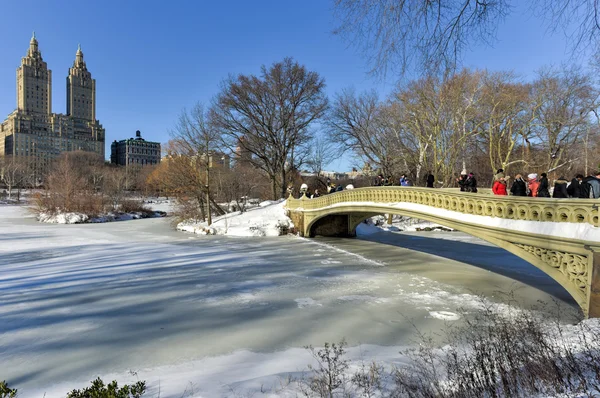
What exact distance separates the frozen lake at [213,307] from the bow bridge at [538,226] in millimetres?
1595

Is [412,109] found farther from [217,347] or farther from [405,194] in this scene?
[217,347]

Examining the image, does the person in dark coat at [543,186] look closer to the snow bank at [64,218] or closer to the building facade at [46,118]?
the snow bank at [64,218]

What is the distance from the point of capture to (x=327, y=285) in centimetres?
956

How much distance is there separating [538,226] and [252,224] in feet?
56.7

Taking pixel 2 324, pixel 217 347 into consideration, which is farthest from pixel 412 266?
pixel 2 324

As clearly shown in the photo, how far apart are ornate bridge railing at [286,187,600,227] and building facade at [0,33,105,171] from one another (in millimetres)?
102404

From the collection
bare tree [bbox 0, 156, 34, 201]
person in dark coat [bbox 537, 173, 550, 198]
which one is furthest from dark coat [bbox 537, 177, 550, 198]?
bare tree [bbox 0, 156, 34, 201]

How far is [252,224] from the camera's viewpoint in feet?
74.0

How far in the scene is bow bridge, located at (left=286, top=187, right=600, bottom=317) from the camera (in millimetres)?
6102

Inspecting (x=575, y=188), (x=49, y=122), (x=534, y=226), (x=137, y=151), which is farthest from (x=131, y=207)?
(x=49, y=122)

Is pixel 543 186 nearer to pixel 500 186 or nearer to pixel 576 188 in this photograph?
pixel 576 188

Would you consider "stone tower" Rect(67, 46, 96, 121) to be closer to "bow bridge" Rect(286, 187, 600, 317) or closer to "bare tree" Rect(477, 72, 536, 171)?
"bare tree" Rect(477, 72, 536, 171)

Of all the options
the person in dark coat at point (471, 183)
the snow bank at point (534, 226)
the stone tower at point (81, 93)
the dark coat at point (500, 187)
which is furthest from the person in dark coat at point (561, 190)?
the stone tower at point (81, 93)

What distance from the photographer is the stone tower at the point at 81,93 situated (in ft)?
453
